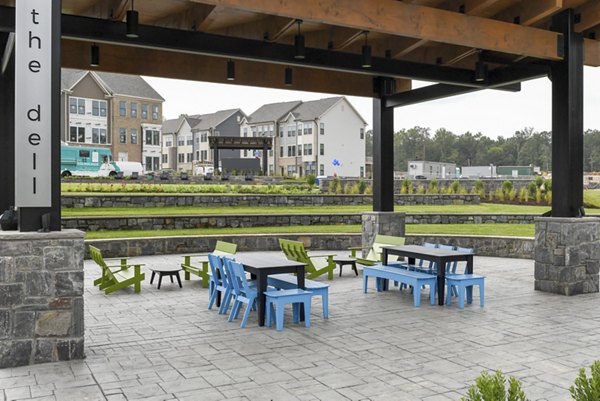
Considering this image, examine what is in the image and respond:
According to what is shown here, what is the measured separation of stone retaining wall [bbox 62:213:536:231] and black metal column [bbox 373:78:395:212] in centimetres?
518

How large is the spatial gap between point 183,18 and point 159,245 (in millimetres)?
7345

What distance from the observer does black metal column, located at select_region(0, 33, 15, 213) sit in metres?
8.55

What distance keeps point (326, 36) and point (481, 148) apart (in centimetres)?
9619

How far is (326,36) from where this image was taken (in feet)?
34.8

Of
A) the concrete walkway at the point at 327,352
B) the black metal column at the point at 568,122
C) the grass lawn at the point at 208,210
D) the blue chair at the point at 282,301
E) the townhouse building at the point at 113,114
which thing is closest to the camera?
the concrete walkway at the point at 327,352

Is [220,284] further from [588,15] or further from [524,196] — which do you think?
[524,196]

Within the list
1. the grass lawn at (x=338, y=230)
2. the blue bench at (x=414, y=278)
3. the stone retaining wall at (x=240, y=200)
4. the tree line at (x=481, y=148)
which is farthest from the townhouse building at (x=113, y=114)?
the tree line at (x=481, y=148)

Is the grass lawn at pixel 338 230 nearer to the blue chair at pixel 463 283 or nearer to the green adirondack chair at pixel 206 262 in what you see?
the green adirondack chair at pixel 206 262

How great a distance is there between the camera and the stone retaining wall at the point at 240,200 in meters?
20.1

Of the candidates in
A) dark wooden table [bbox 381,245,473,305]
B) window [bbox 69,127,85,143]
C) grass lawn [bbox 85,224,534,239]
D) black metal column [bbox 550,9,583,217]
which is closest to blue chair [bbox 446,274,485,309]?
dark wooden table [bbox 381,245,473,305]

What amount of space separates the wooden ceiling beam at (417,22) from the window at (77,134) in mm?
42346

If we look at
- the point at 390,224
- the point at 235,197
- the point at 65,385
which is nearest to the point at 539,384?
the point at 65,385

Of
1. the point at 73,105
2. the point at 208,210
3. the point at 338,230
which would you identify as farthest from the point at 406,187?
the point at 73,105

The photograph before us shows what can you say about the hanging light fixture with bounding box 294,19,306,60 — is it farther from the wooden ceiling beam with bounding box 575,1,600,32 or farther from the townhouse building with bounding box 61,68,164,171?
the townhouse building with bounding box 61,68,164,171
